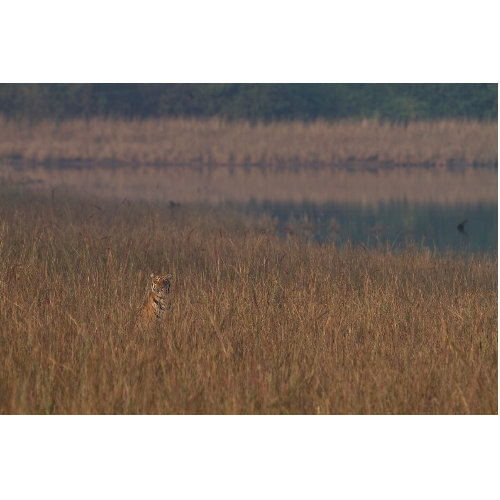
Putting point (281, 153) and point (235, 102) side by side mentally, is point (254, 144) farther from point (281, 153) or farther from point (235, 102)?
point (235, 102)

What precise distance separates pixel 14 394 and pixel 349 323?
309 centimetres

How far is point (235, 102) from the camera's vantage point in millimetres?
47875

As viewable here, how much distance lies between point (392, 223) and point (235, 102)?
30530 mm

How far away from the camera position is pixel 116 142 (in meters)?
39.9

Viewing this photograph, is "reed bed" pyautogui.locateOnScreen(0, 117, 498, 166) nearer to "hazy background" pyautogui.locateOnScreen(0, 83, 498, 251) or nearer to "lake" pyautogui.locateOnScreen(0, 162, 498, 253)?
"hazy background" pyautogui.locateOnScreen(0, 83, 498, 251)

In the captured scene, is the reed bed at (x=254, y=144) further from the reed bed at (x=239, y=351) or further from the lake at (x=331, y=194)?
the reed bed at (x=239, y=351)

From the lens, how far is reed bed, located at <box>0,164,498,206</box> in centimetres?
2431

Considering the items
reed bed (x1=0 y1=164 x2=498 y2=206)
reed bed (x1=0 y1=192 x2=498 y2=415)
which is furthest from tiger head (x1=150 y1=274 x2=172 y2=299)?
reed bed (x1=0 y1=164 x2=498 y2=206)

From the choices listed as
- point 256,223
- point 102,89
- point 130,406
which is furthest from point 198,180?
point 130,406

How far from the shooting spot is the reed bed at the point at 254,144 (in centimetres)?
3716

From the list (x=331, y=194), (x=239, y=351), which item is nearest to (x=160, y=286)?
(x=239, y=351)

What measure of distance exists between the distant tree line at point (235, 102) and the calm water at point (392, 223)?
24.7 meters

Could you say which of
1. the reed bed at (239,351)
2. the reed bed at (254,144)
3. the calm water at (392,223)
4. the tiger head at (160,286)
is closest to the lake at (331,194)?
the calm water at (392,223)

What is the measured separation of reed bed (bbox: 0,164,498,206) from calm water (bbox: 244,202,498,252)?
4.93ft
